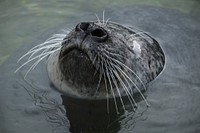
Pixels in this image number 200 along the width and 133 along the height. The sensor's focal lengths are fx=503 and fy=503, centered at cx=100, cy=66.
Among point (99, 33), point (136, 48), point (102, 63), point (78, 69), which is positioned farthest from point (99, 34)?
point (136, 48)

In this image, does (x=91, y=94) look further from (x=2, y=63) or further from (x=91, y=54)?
(x=2, y=63)

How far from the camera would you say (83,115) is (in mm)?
5289

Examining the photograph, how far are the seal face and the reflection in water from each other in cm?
10

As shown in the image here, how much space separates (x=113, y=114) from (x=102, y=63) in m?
0.67

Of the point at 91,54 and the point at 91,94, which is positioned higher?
the point at 91,54

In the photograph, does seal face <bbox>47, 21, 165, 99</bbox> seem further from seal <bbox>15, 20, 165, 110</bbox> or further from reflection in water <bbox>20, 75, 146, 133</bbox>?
reflection in water <bbox>20, 75, 146, 133</bbox>

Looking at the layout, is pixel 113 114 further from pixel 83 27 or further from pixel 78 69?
pixel 83 27

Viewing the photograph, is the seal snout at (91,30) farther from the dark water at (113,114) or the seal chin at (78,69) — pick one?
the dark water at (113,114)

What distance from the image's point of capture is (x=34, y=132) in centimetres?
508

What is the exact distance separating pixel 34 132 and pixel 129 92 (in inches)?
44.1

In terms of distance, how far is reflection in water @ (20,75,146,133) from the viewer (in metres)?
5.12

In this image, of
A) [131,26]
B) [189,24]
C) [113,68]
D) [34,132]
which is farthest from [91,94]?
[189,24]

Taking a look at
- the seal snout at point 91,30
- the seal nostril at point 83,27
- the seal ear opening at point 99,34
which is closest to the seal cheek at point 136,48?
the seal ear opening at point 99,34

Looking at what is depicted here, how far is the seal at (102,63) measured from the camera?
194 inches
